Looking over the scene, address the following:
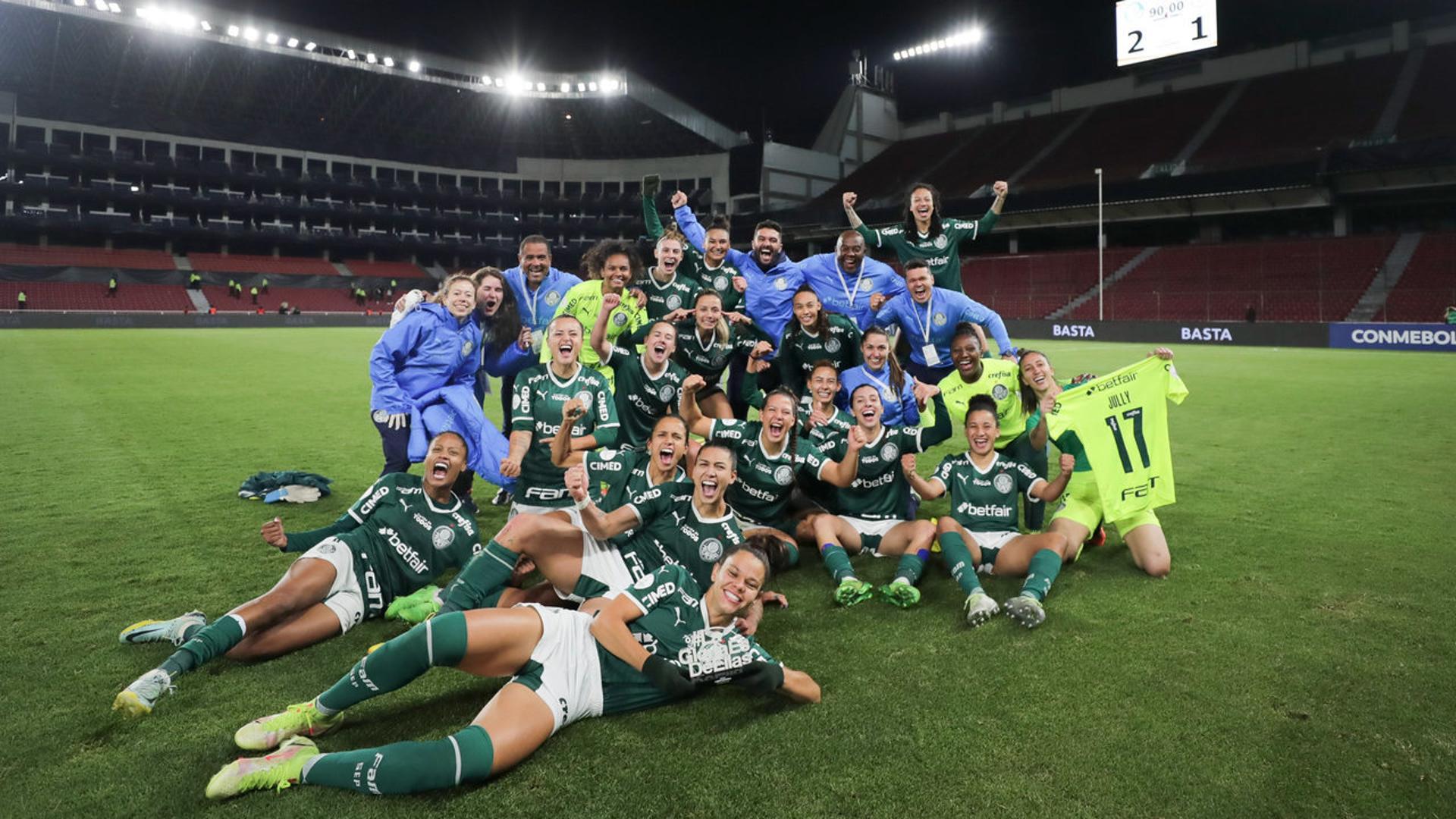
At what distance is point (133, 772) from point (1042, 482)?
15.9 ft

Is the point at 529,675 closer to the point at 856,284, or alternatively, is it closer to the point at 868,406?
the point at 868,406

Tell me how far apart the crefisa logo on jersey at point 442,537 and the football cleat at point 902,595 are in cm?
245

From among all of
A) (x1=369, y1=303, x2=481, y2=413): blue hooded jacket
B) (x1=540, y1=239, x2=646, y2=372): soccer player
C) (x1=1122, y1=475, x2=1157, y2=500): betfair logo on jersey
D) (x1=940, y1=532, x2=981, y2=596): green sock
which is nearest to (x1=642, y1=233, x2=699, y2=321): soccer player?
(x1=540, y1=239, x2=646, y2=372): soccer player

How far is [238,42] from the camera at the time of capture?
41.9m

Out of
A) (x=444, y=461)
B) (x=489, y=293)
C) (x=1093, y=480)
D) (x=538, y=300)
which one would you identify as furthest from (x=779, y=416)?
(x=538, y=300)

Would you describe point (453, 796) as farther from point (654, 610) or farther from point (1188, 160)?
point (1188, 160)

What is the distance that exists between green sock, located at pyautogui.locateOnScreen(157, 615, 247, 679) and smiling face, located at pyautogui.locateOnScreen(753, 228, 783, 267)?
4.98m

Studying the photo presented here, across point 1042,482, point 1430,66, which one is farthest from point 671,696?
point 1430,66

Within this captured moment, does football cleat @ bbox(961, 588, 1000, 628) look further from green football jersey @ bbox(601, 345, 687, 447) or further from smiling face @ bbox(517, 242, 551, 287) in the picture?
smiling face @ bbox(517, 242, 551, 287)

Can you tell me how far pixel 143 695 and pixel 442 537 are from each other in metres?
1.50

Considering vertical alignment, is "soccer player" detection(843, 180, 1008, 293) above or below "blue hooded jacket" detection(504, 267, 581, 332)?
above

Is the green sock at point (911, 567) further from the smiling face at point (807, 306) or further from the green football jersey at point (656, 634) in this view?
the smiling face at point (807, 306)

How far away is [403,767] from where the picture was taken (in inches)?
105

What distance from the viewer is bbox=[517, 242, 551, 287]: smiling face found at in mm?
7121
